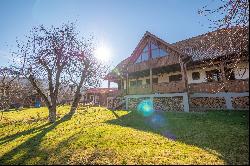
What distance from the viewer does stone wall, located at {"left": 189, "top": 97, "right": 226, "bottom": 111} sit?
18.9m

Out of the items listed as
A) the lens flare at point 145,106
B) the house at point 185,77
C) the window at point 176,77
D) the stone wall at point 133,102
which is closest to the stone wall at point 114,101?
the house at point 185,77

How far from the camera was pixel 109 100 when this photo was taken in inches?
1225

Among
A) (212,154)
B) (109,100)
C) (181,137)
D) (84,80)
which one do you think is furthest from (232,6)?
(109,100)

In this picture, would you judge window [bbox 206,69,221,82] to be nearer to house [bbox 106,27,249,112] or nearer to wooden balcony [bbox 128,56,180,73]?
house [bbox 106,27,249,112]

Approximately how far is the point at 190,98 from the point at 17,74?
1572 centimetres

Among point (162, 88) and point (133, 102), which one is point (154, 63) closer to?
point (162, 88)

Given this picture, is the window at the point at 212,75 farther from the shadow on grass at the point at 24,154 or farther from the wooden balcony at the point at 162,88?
the shadow on grass at the point at 24,154

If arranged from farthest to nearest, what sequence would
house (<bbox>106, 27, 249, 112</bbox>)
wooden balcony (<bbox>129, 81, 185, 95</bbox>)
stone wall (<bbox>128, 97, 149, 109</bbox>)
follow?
stone wall (<bbox>128, 97, 149, 109</bbox>), wooden balcony (<bbox>129, 81, 185, 95</bbox>), house (<bbox>106, 27, 249, 112</bbox>)

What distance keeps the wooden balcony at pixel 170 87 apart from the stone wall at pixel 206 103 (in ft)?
4.85

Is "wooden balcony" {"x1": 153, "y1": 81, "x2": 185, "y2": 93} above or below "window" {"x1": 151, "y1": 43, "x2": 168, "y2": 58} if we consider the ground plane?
below

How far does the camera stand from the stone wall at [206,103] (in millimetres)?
18938


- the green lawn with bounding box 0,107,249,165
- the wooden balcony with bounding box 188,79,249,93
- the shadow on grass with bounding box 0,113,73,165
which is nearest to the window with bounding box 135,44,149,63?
the wooden balcony with bounding box 188,79,249,93

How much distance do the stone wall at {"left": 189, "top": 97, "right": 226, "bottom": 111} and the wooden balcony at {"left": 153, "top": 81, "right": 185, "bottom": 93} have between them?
148 centimetres

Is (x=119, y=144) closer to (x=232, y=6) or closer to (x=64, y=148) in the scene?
(x=64, y=148)
